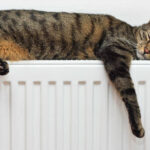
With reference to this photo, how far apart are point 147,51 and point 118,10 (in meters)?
0.27

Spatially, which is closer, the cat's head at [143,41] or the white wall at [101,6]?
the cat's head at [143,41]

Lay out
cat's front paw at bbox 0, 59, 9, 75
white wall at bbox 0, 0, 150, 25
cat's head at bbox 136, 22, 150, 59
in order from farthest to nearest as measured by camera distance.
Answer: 1. white wall at bbox 0, 0, 150, 25
2. cat's head at bbox 136, 22, 150, 59
3. cat's front paw at bbox 0, 59, 9, 75

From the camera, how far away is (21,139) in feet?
3.19

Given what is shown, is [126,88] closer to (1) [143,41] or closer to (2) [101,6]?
(1) [143,41]

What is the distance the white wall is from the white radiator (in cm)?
33

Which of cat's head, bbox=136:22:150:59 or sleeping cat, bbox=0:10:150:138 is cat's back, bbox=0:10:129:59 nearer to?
sleeping cat, bbox=0:10:150:138

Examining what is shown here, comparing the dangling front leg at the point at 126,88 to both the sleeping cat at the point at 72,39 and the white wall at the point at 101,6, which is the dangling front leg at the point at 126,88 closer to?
the sleeping cat at the point at 72,39

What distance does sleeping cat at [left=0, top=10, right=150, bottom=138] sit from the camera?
3.29 feet

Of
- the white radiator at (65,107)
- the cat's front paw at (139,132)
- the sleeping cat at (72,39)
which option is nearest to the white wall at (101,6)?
the sleeping cat at (72,39)

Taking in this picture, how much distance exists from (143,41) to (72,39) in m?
0.25

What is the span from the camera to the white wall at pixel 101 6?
1188 millimetres

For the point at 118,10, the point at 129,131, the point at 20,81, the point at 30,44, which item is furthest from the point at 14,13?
the point at 129,131

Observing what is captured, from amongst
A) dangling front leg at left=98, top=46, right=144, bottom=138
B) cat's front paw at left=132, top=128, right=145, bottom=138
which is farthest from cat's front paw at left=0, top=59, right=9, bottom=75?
cat's front paw at left=132, top=128, right=145, bottom=138

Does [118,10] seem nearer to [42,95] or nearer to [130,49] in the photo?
[130,49]
